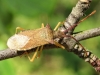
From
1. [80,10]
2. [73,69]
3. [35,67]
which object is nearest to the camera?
[80,10]

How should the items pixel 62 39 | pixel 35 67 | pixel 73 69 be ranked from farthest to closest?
pixel 35 67 → pixel 73 69 → pixel 62 39

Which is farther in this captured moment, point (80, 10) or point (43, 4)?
point (43, 4)

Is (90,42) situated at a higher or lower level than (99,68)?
lower

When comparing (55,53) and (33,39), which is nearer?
(33,39)

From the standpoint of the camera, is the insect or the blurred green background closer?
the insect

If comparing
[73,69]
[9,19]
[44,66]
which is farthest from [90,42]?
[9,19]

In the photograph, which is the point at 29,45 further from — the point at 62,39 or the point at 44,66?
the point at 44,66

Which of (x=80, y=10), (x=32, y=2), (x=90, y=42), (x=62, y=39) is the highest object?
(x=32, y=2)

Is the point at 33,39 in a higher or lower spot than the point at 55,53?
higher

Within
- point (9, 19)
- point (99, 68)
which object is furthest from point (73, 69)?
point (99, 68)

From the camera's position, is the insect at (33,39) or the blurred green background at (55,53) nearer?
the insect at (33,39)
